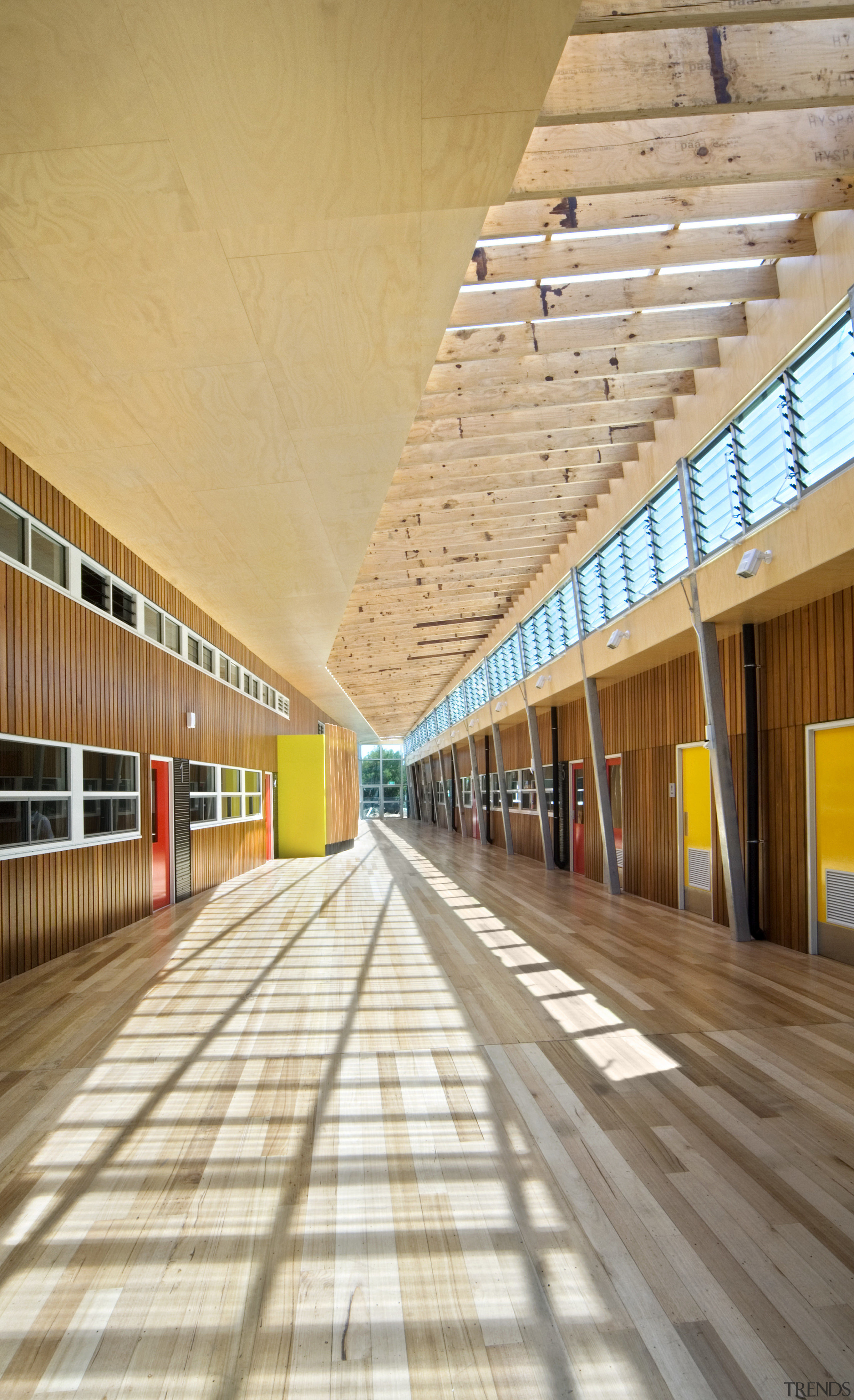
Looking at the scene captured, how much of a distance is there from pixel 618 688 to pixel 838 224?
23.5 feet

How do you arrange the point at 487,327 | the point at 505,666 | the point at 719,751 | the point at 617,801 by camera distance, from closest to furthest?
the point at 487,327 < the point at 719,751 < the point at 617,801 < the point at 505,666

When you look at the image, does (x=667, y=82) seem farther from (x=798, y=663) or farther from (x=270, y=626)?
(x=270, y=626)

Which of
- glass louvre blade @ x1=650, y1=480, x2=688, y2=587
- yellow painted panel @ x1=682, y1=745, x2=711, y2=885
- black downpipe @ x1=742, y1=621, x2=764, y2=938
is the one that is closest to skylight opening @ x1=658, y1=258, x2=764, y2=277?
glass louvre blade @ x1=650, y1=480, x2=688, y2=587

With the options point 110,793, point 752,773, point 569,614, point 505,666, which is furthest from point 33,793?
point 505,666

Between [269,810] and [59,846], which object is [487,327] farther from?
[269,810]

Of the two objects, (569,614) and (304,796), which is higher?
(569,614)

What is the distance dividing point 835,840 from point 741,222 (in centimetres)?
446

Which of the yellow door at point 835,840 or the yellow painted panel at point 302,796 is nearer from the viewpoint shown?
the yellow door at point 835,840

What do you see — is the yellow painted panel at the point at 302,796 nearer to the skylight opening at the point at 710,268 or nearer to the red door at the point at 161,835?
the red door at the point at 161,835

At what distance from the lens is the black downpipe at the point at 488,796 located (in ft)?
74.1

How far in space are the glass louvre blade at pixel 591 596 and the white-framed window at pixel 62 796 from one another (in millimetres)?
6055

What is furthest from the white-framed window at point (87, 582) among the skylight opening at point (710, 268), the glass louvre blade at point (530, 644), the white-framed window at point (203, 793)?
the glass louvre blade at point (530, 644)

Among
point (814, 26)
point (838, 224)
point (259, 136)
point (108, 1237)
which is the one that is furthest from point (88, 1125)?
point (838, 224)

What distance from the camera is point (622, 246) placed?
5.54m
